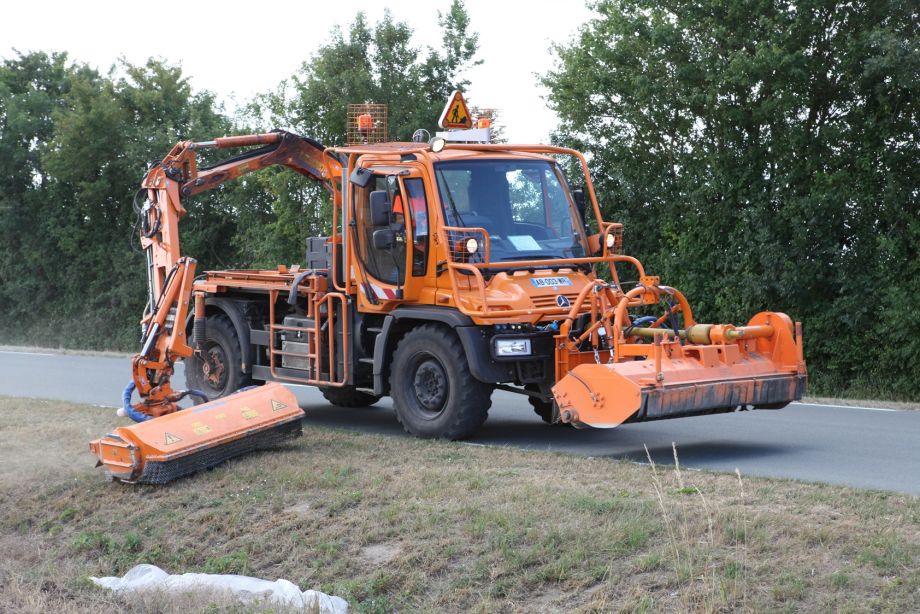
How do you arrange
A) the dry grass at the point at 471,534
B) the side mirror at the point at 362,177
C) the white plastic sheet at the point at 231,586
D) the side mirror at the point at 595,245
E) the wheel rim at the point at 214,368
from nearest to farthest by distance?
the dry grass at the point at 471,534 → the white plastic sheet at the point at 231,586 → the side mirror at the point at 595,245 → the side mirror at the point at 362,177 → the wheel rim at the point at 214,368

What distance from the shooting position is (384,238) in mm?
11766

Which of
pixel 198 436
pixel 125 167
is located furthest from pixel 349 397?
pixel 125 167

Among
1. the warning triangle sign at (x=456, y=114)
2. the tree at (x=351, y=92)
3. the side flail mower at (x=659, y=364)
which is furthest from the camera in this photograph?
the tree at (x=351, y=92)

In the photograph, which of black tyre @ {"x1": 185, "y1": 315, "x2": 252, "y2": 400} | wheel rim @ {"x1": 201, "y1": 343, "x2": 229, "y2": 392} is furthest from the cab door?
wheel rim @ {"x1": 201, "y1": 343, "x2": 229, "y2": 392}

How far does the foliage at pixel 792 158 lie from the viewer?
16188 mm

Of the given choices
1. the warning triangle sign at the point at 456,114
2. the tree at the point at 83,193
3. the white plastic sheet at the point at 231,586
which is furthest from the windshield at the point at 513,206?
the tree at the point at 83,193

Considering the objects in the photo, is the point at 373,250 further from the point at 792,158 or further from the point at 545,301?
the point at 792,158

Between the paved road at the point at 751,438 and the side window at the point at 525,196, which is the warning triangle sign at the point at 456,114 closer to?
the side window at the point at 525,196

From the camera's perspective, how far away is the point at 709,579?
21.6ft

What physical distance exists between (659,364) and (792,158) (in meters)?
8.19

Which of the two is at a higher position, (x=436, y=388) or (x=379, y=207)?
(x=379, y=207)

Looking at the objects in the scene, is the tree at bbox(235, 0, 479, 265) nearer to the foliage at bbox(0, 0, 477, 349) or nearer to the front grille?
the foliage at bbox(0, 0, 477, 349)

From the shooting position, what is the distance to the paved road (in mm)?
9812

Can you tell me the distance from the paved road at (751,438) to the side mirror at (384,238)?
2.04m
